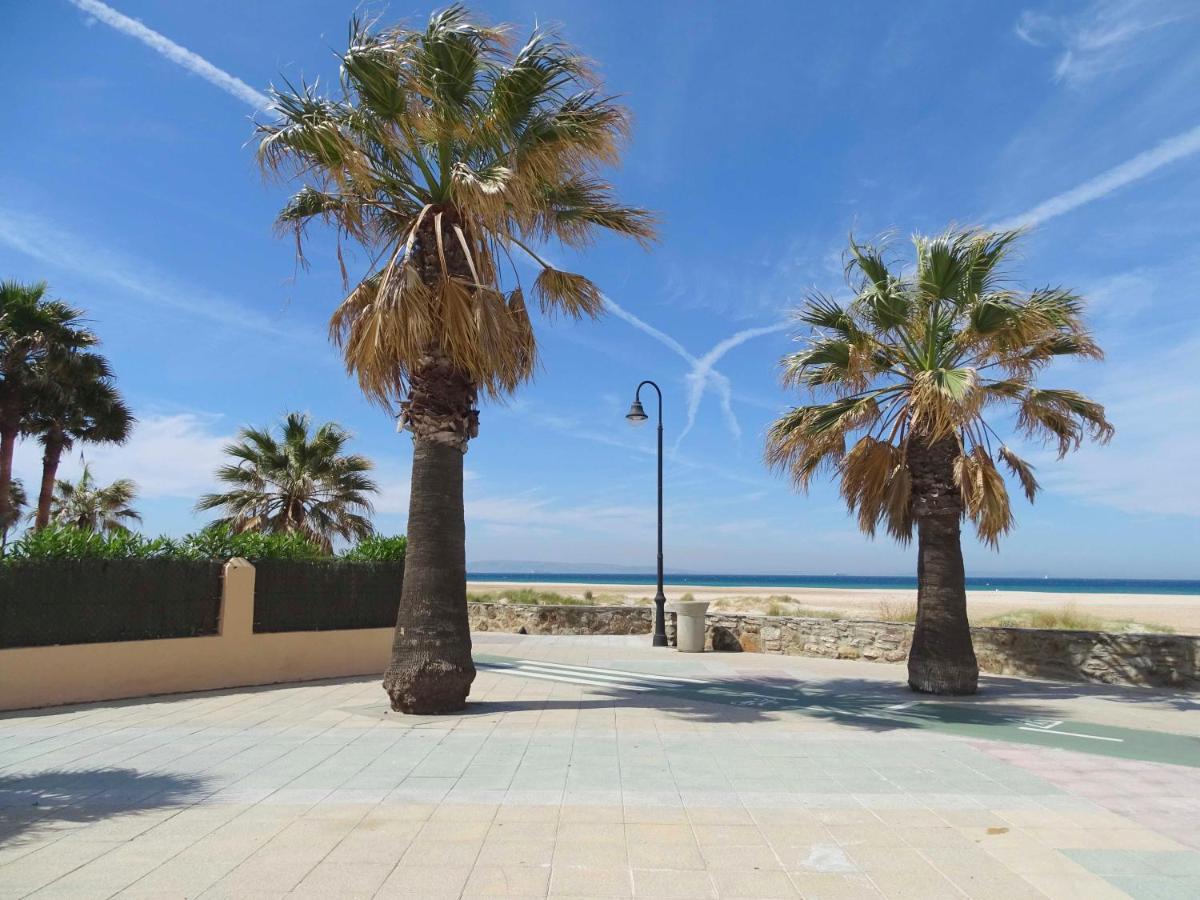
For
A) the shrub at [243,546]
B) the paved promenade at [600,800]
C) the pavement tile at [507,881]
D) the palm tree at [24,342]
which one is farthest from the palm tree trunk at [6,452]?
the pavement tile at [507,881]

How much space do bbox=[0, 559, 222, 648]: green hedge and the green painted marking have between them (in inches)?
248

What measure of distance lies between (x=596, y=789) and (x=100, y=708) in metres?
7.43

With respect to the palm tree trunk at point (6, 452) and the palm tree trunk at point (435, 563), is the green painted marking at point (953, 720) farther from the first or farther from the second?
the palm tree trunk at point (6, 452)

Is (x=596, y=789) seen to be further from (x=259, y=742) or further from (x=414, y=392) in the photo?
(x=414, y=392)

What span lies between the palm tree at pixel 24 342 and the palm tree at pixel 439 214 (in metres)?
12.2

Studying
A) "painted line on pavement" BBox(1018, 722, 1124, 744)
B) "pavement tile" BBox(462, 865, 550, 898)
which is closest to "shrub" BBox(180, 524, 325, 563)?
"pavement tile" BBox(462, 865, 550, 898)

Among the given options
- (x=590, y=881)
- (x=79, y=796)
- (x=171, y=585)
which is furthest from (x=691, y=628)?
(x=590, y=881)

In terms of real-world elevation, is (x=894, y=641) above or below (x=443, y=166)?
below

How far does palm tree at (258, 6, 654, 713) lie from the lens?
9234 millimetres

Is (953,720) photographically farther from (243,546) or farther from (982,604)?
(982,604)

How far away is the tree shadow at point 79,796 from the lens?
17.5 feet

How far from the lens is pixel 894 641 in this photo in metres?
16.9

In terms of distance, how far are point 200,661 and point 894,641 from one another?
13314 millimetres

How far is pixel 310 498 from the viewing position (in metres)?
20.0
